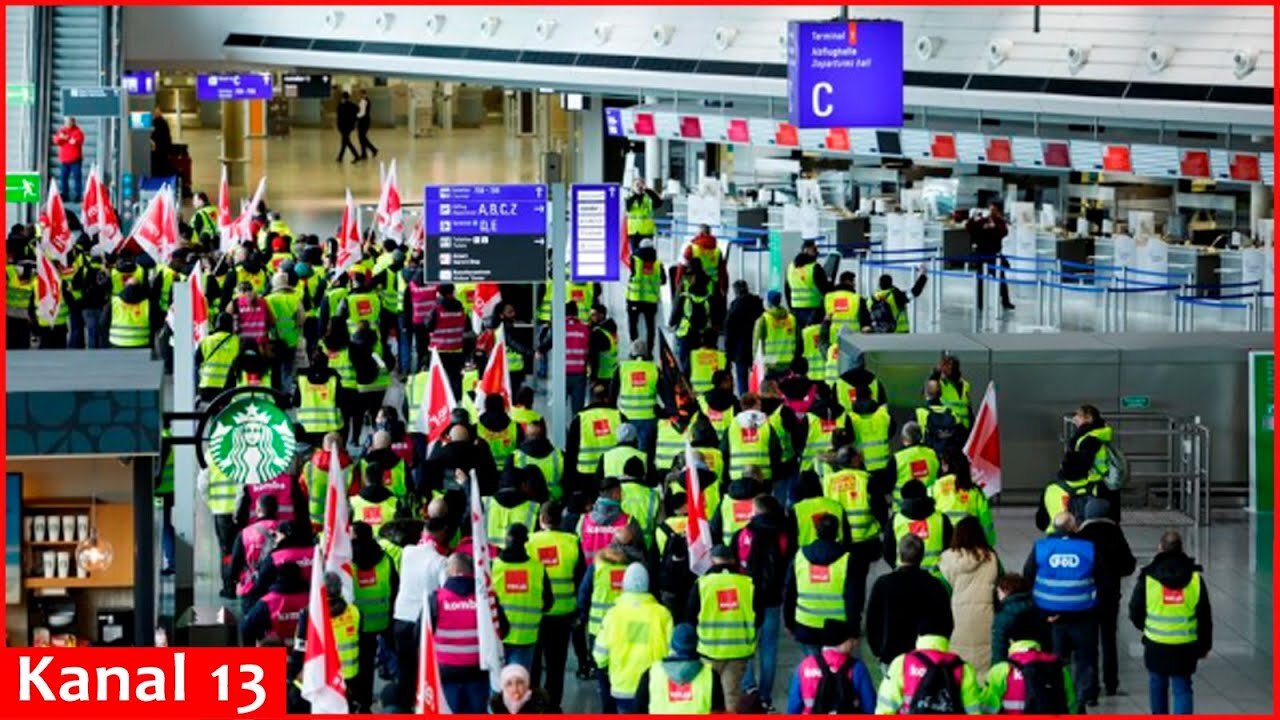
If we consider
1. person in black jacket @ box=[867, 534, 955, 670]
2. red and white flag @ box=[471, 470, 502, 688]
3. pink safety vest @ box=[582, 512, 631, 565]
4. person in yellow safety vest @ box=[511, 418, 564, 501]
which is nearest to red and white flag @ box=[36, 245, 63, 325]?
person in yellow safety vest @ box=[511, 418, 564, 501]

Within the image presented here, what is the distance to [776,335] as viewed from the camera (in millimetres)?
26016

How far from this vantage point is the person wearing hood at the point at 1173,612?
15.8 metres

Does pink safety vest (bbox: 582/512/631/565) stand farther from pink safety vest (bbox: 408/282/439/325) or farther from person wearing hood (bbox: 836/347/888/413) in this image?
pink safety vest (bbox: 408/282/439/325)

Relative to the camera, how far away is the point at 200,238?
113 feet

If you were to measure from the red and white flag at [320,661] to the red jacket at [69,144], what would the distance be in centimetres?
3042

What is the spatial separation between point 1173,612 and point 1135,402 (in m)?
8.80

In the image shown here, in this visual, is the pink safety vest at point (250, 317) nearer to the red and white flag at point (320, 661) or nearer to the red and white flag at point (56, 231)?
the red and white flag at point (56, 231)

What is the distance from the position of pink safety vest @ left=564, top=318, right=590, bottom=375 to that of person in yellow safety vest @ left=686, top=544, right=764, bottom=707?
9.85m

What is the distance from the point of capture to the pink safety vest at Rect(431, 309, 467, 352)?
25891 millimetres

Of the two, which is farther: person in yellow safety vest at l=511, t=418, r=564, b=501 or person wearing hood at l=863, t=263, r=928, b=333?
person wearing hood at l=863, t=263, r=928, b=333

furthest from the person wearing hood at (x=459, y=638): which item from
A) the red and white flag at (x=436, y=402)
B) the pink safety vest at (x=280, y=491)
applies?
the red and white flag at (x=436, y=402)

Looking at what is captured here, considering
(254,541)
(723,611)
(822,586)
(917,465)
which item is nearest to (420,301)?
(917,465)

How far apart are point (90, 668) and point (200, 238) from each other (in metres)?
20.4

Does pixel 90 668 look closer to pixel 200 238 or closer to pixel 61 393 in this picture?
pixel 61 393
